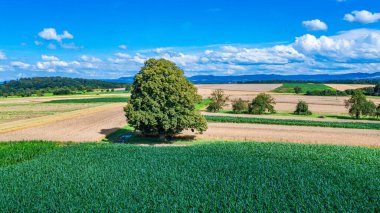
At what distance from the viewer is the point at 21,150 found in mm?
29266

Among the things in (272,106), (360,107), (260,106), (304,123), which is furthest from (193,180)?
(272,106)

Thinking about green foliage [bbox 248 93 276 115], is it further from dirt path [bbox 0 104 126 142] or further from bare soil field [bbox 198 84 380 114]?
dirt path [bbox 0 104 126 142]

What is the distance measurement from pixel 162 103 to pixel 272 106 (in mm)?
38257

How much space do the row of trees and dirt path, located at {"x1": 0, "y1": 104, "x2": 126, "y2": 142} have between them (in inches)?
982

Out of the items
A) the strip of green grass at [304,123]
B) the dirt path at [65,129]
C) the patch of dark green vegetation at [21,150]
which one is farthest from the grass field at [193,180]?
the strip of green grass at [304,123]

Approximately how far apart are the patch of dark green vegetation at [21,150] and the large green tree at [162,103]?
8800 mm

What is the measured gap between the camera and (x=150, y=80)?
35.5m

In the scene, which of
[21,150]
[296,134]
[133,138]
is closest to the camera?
[21,150]

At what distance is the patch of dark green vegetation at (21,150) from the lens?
26.7m

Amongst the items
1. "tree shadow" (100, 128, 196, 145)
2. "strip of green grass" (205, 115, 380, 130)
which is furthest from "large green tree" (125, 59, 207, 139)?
"strip of green grass" (205, 115, 380, 130)

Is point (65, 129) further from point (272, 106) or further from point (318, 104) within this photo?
point (318, 104)

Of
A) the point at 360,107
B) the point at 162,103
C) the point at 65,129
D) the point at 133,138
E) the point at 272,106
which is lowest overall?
the point at 133,138

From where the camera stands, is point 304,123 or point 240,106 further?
point 240,106

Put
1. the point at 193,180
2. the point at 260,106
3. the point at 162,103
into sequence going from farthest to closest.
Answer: the point at 260,106, the point at 162,103, the point at 193,180
